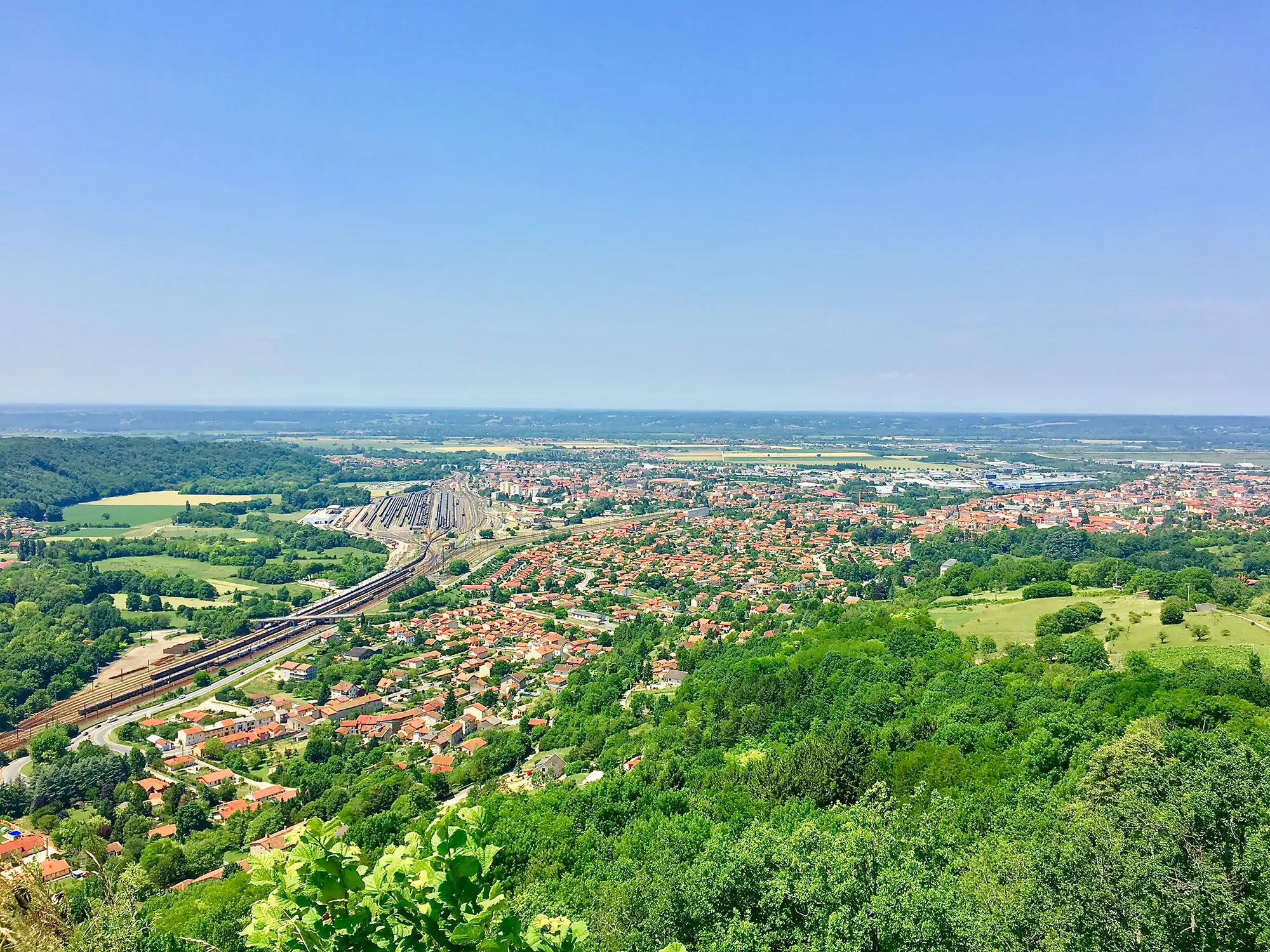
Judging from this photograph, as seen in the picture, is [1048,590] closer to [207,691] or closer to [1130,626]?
[1130,626]

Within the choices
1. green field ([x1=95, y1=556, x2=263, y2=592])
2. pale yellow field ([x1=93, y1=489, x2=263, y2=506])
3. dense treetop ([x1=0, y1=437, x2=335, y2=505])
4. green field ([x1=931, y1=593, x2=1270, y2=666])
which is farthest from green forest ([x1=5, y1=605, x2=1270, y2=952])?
dense treetop ([x1=0, y1=437, x2=335, y2=505])

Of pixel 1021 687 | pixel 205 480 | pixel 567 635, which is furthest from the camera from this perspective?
pixel 205 480

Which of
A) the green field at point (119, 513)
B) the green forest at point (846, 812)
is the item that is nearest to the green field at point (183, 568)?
the green field at point (119, 513)

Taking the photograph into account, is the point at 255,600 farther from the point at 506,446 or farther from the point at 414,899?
the point at 506,446

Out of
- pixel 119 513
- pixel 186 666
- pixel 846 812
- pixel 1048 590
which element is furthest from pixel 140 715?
pixel 119 513

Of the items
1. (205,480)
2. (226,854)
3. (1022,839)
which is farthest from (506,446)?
(1022,839)

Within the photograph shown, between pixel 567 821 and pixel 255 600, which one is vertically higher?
pixel 567 821
